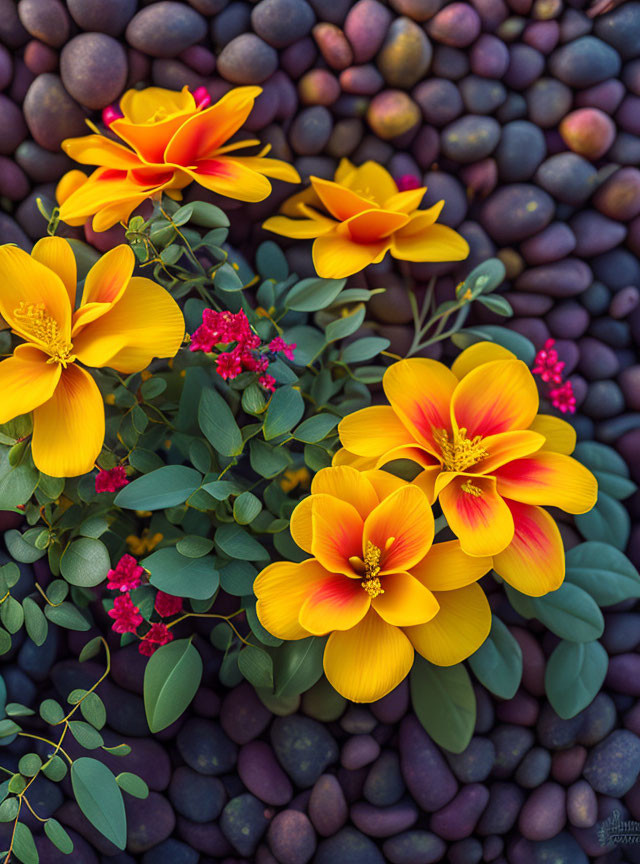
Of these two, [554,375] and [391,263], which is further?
[391,263]

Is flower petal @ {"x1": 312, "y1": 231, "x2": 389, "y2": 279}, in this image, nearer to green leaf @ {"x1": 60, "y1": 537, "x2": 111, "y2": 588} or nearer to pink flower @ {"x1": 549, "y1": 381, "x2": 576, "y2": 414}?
pink flower @ {"x1": 549, "y1": 381, "x2": 576, "y2": 414}

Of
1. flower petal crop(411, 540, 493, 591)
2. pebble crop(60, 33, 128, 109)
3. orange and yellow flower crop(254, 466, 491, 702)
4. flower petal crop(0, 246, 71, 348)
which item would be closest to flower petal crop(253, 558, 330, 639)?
orange and yellow flower crop(254, 466, 491, 702)

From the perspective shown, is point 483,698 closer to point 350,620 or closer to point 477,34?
point 350,620

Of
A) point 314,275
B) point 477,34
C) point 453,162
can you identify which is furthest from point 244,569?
point 477,34

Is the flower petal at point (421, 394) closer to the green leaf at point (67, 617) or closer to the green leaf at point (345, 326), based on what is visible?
the green leaf at point (345, 326)

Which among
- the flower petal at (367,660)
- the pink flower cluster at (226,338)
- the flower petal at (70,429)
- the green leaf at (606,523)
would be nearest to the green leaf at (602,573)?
the green leaf at (606,523)

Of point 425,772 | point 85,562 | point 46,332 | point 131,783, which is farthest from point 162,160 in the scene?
point 425,772

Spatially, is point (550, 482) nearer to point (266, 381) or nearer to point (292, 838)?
point (266, 381)
